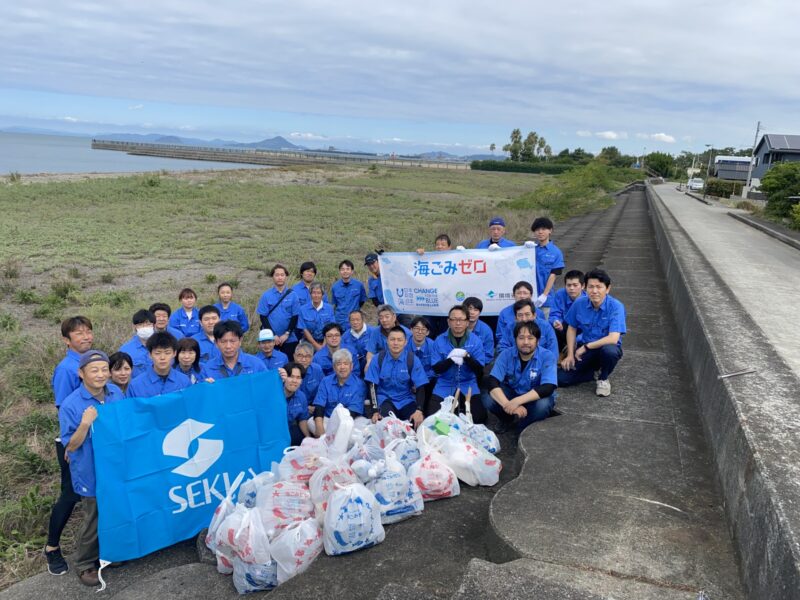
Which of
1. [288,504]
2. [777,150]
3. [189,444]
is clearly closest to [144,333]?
[189,444]

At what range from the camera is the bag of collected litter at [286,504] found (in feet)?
13.0

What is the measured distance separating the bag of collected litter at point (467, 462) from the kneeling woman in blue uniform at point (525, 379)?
32.7 inches

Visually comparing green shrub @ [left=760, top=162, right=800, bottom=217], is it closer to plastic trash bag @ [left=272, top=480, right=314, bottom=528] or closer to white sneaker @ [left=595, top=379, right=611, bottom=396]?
white sneaker @ [left=595, top=379, right=611, bottom=396]

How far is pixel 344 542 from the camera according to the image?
12.5 feet

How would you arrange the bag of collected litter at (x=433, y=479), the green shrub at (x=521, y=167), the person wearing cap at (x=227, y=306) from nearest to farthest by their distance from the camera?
the bag of collected litter at (x=433, y=479), the person wearing cap at (x=227, y=306), the green shrub at (x=521, y=167)

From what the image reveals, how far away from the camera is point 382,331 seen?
6.61m

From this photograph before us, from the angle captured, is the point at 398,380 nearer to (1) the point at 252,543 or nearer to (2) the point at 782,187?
(1) the point at 252,543

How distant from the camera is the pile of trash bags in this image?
3.77m

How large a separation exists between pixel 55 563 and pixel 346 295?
190 inches

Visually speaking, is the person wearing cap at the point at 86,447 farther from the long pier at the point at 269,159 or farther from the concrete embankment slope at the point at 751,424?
the long pier at the point at 269,159

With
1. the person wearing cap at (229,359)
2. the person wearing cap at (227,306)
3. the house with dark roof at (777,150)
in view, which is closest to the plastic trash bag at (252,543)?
the person wearing cap at (229,359)

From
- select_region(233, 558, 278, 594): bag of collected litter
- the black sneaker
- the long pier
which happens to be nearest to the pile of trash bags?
select_region(233, 558, 278, 594): bag of collected litter

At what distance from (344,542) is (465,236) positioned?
15.7m

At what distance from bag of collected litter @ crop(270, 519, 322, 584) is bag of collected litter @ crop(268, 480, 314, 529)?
15cm
